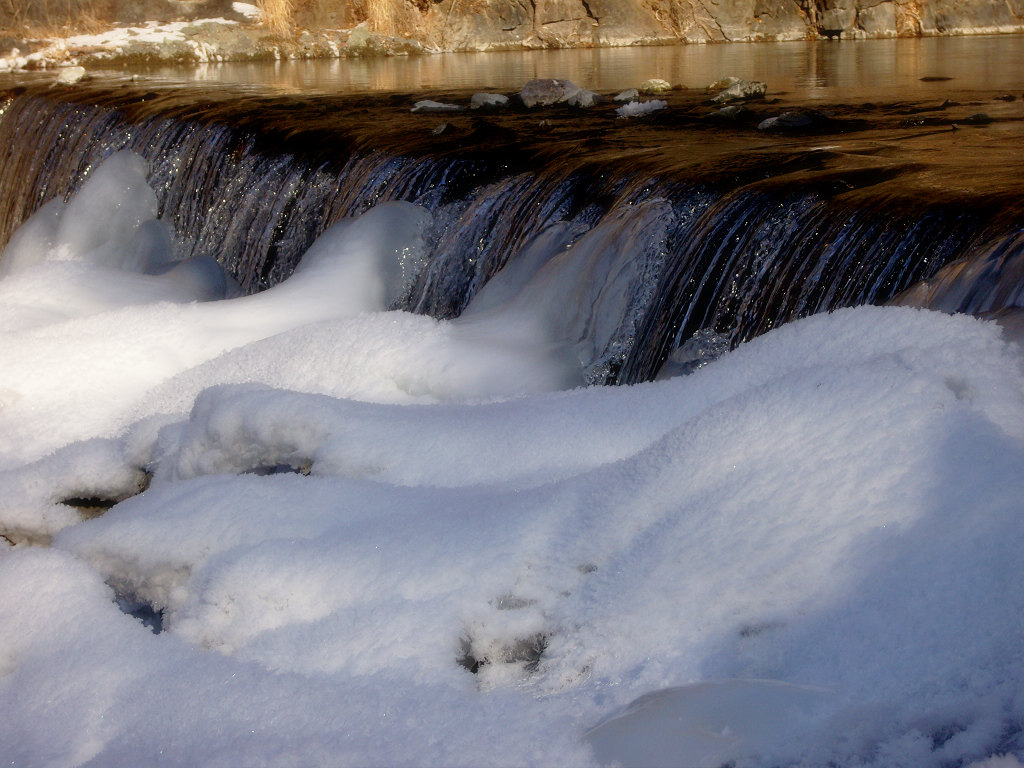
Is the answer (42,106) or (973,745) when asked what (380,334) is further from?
(42,106)

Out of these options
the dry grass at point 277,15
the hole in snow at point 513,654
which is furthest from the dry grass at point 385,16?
the hole in snow at point 513,654

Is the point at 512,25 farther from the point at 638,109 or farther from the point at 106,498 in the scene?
the point at 106,498

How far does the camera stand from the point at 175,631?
2.24 meters

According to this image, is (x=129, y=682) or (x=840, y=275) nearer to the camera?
(x=129, y=682)

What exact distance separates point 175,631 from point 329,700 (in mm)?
476

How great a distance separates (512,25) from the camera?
68.9ft

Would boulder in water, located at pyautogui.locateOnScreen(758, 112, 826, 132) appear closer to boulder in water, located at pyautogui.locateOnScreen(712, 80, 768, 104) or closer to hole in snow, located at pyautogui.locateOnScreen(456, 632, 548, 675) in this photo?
boulder in water, located at pyautogui.locateOnScreen(712, 80, 768, 104)

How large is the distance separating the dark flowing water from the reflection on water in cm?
16

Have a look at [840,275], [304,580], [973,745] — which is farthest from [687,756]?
[840,275]

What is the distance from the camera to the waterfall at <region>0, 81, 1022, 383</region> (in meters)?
3.35

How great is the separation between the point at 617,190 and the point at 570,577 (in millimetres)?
2667

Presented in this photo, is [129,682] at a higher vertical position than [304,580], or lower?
A: lower

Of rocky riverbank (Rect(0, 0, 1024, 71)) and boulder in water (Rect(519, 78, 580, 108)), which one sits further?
rocky riverbank (Rect(0, 0, 1024, 71))

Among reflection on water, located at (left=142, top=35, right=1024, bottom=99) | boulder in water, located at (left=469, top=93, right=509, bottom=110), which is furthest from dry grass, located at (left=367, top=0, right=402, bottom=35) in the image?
boulder in water, located at (left=469, top=93, right=509, bottom=110)
